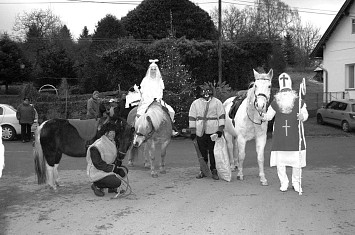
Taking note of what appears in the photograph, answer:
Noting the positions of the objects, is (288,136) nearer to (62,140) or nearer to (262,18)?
(62,140)

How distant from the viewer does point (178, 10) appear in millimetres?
36406

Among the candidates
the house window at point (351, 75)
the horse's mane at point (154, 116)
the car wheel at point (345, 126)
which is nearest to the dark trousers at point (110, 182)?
the horse's mane at point (154, 116)

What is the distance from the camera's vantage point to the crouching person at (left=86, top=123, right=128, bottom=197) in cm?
764

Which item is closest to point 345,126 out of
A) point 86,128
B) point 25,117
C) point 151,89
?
point 151,89

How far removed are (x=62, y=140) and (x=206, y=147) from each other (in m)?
3.25

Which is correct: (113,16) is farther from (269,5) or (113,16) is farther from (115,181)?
(115,181)

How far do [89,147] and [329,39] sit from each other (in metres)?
25.2

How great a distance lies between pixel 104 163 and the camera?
25.1 ft

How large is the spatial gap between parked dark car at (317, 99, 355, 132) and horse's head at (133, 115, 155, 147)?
13.9 m

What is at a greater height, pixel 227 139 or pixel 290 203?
pixel 227 139

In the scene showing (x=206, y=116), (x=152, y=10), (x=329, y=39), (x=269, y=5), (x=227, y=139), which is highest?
(x=269, y=5)

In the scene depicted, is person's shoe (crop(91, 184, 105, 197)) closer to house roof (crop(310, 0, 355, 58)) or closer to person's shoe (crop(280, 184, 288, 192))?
person's shoe (crop(280, 184, 288, 192))

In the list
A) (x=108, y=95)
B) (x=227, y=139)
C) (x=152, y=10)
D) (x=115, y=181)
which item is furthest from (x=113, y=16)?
(x=115, y=181)

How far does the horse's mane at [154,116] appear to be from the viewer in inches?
390
